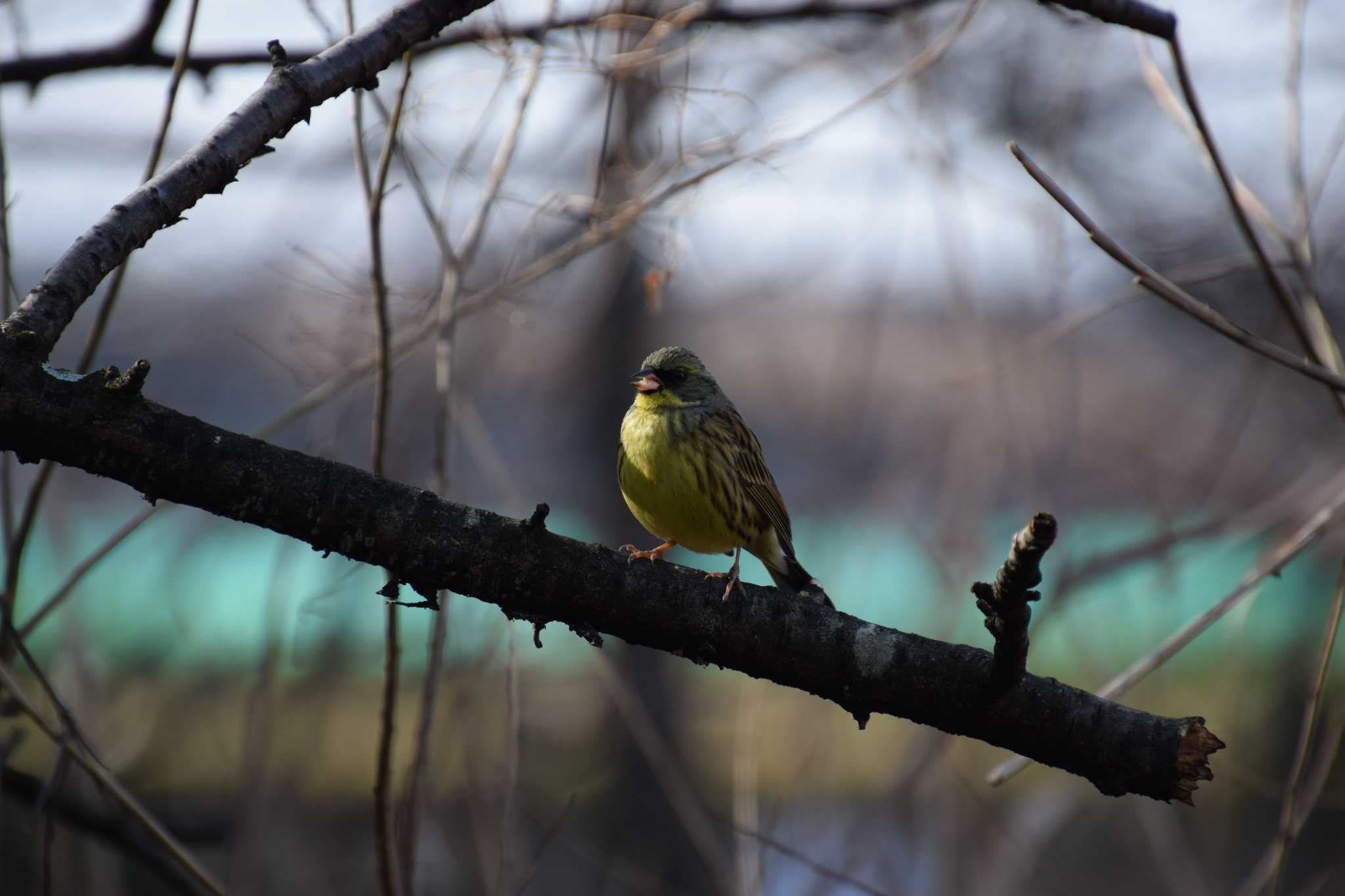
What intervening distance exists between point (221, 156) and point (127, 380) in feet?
1.98

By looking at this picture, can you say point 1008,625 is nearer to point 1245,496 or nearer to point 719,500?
point 719,500

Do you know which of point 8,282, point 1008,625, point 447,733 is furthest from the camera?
point 447,733

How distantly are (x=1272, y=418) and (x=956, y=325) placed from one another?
437 cm

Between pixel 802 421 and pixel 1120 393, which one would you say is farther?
pixel 1120 393

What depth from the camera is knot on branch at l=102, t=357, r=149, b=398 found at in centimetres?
212

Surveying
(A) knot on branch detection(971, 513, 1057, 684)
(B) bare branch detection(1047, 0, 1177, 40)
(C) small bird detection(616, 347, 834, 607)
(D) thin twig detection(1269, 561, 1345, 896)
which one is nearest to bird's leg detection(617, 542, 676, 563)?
(C) small bird detection(616, 347, 834, 607)

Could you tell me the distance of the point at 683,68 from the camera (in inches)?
188

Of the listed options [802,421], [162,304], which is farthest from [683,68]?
[802,421]

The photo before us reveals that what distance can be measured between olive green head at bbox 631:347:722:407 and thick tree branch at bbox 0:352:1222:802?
6.64 feet

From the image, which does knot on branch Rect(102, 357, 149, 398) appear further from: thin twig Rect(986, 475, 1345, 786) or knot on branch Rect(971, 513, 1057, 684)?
thin twig Rect(986, 475, 1345, 786)

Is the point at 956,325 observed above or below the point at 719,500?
above

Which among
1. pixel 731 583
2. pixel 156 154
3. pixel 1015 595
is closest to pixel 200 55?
pixel 156 154

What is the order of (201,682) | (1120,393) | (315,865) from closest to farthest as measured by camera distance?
(201,682) → (315,865) → (1120,393)

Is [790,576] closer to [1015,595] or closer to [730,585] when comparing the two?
[730,585]
